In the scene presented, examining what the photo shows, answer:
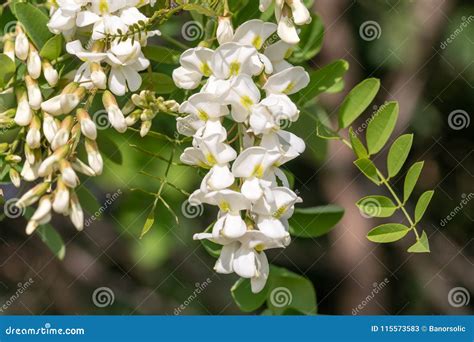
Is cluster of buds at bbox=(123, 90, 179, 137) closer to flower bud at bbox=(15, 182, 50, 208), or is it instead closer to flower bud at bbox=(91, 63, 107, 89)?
flower bud at bbox=(91, 63, 107, 89)

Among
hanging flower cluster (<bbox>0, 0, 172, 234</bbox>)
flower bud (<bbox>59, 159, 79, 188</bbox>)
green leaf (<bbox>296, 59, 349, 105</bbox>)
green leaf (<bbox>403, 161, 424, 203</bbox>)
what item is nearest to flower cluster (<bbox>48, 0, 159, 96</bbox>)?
hanging flower cluster (<bbox>0, 0, 172, 234</bbox>)

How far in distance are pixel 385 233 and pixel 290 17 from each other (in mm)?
299

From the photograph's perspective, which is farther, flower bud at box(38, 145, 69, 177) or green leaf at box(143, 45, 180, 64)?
green leaf at box(143, 45, 180, 64)

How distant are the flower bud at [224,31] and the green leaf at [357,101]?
283 mm

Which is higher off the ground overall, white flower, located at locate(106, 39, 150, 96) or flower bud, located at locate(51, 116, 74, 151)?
white flower, located at locate(106, 39, 150, 96)

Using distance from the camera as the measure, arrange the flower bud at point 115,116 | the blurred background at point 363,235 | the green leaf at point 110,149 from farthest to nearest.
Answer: the blurred background at point 363,235
the green leaf at point 110,149
the flower bud at point 115,116

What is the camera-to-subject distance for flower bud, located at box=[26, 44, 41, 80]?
1.05 m

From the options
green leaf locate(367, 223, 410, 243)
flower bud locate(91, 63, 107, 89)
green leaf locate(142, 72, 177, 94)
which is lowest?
green leaf locate(142, 72, 177, 94)

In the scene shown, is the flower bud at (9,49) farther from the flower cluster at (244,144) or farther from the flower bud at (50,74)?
the flower cluster at (244,144)

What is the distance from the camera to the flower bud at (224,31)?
3.24 ft

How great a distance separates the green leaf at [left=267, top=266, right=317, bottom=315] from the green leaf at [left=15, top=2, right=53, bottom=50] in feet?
1.51

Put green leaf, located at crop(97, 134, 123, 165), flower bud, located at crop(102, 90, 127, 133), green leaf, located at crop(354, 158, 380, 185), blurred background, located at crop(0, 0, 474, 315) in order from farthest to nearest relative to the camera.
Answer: blurred background, located at crop(0, 0, 474, 315)
green leaf, located at crop(97, 134, 123, 165)
green leaf, located at crop(354, 158, 380, 185)
flower bud, located at crop(102, 90, 127, 133)

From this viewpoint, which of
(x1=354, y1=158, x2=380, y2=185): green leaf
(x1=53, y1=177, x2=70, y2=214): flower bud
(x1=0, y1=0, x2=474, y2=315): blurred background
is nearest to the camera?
(x1=53, y1=177, x2=70, y2=214): flower bud

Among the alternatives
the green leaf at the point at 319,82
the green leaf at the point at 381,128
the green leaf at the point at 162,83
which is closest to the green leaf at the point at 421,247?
the green leaf at the point at 381,128
